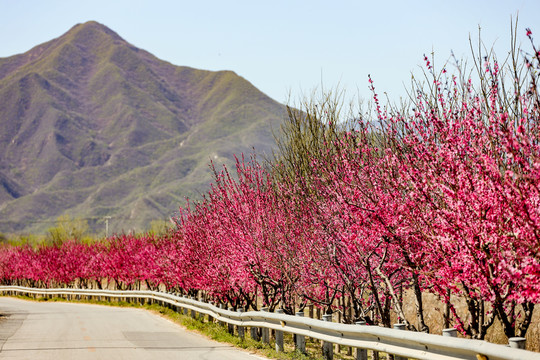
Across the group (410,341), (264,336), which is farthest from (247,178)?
(410,341)

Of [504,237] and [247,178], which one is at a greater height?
[247,178]

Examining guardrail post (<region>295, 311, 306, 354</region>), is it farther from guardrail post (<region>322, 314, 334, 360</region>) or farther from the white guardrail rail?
guardrail post (<region>322, 314, 334, 360</region>)

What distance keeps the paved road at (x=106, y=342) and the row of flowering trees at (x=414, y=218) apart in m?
2.44

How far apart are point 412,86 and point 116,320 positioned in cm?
1644

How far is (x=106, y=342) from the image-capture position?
1658cm

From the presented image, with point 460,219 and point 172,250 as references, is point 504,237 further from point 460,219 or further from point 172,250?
point 172,250

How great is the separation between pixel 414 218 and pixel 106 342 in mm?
9697

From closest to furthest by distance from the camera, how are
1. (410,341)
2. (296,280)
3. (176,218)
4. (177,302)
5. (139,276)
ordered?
1. (410,341)
2. (296,280)
3. (177,302)
4. (176,218)
5. (139,276)

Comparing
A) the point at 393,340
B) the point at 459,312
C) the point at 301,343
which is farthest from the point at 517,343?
the point at 459,312

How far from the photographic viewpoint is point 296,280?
1842 cm

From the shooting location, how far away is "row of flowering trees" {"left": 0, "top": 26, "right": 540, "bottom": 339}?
774 cm

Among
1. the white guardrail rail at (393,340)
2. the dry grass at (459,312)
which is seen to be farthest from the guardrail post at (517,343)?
the dry grass at (459,312)

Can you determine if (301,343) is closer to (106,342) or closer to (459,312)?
(106,342)

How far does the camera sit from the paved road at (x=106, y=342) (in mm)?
13836
